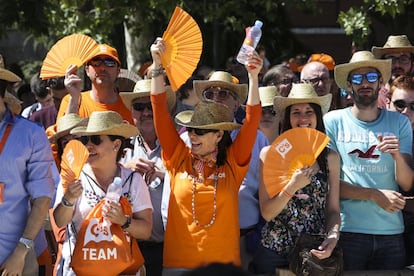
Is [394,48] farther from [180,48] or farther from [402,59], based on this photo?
[180,48]

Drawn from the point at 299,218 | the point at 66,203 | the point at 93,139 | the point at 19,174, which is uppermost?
the point at 93,139

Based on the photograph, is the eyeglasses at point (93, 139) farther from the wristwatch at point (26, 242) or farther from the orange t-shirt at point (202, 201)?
the wristwatch at point (26, 242)

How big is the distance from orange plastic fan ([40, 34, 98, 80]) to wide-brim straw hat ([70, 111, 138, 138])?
1.12 m

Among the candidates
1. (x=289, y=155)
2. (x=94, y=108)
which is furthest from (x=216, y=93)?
(x=289, y=155)

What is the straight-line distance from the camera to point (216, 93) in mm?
7113

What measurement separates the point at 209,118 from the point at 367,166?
120 cm

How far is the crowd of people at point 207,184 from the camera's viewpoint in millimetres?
5895

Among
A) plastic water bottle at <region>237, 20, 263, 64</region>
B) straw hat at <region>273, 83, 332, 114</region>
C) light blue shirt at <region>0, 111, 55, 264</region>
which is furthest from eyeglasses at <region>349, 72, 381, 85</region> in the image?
light blue shirt at <region>0, 111, 55, 264</region>

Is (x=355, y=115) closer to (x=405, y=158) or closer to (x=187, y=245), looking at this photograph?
(x=405, y=158)

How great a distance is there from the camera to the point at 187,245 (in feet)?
19.8

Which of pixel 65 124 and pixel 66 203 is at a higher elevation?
pixel 65 124

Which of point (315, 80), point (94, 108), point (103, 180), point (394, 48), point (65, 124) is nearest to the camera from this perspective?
point (103, 180)

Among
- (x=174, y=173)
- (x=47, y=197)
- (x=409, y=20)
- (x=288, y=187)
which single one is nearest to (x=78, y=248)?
(x=47, y=197)

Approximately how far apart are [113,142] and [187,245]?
796 millimetres
